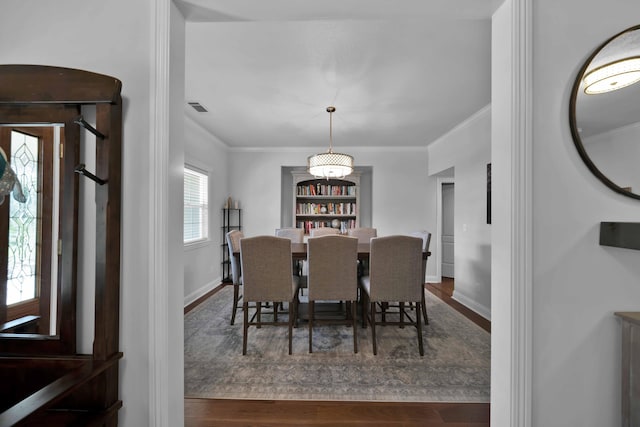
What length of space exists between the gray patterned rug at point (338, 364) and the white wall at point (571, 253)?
889 mm

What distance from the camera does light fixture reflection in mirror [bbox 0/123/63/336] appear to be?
1.02 metres

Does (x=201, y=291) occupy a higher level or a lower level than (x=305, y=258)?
lower

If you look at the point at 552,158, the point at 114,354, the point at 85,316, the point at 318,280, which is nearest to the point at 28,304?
the point at 85,316

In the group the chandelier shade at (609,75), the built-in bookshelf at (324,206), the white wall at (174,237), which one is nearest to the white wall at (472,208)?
the built-in bookshelf at (324,206)

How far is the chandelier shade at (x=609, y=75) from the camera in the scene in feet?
3.44

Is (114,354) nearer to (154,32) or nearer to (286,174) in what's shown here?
(154,32)

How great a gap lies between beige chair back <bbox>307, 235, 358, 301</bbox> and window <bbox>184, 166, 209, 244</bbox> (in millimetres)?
2230

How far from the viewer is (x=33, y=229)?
104cm

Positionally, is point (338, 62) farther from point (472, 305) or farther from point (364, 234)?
point (472, 305)

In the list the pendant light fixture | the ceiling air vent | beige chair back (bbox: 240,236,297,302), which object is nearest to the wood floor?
beige chair back (bbox: 240,236,297,302)

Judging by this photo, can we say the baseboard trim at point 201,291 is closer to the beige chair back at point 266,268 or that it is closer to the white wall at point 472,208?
the beige chair back at point 266,268

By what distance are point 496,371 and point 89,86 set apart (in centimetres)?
189

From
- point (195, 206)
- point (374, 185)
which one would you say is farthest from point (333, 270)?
point (374, 185)

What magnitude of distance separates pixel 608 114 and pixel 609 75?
0.49ft
